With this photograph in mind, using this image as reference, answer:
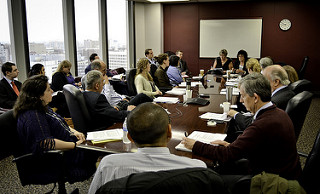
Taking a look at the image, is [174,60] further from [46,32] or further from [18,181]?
[18,181]

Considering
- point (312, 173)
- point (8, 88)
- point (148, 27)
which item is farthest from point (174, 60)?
point (312, 173)

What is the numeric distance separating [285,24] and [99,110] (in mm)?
7704

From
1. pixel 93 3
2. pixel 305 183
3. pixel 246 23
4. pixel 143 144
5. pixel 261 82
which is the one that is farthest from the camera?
pixel 246 23

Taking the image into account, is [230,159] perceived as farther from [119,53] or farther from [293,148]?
[119,53]

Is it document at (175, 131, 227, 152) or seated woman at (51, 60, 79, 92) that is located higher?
seated woman at (51, 60, 79, 92)

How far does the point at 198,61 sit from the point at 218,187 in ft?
28.9

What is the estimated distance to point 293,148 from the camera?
1.85 metres

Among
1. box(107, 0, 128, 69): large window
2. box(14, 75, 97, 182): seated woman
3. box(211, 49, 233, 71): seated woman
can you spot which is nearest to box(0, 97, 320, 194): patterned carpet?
box(14, 75, 97, 182): seated woman

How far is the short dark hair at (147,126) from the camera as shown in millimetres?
1282

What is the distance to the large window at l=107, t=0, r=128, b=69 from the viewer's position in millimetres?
8008

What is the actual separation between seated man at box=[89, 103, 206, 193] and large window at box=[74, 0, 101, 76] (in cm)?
576

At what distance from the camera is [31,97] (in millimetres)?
2154

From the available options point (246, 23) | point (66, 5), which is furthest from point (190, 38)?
point (66, 5)

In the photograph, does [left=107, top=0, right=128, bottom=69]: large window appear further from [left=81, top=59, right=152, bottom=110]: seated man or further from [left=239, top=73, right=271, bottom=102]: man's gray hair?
[left=239, top=73, right=271, bottom=102]: man's gray hair
